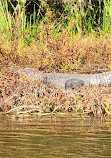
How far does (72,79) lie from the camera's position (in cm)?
898

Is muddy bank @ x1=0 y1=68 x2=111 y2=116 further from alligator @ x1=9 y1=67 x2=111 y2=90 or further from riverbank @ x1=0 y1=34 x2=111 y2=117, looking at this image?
alligator @ x1=9 y1=67 x2=111 y2=90

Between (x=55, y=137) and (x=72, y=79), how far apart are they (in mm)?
4142

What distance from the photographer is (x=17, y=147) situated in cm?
432

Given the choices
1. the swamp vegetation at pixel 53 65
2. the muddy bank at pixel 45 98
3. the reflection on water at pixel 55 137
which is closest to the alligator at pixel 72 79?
the swamp vegetation at pixel 53 65

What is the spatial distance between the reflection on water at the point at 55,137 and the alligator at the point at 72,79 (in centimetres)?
198

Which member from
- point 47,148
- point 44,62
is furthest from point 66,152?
point 44,62

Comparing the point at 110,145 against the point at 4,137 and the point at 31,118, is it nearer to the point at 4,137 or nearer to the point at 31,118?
the point at 4,137

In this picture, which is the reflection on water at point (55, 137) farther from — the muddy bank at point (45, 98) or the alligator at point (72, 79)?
the alligator at point (72, 79)

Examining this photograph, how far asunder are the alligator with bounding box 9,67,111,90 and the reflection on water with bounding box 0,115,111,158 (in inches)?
78.1

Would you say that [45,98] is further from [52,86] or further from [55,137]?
[55,137]

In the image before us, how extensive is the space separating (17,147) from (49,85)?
12.9 ft

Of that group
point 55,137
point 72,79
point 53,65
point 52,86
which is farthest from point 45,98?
point 55,137

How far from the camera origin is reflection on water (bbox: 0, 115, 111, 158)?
405 cm

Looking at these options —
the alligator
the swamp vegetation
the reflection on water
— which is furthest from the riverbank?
the reflection on water
